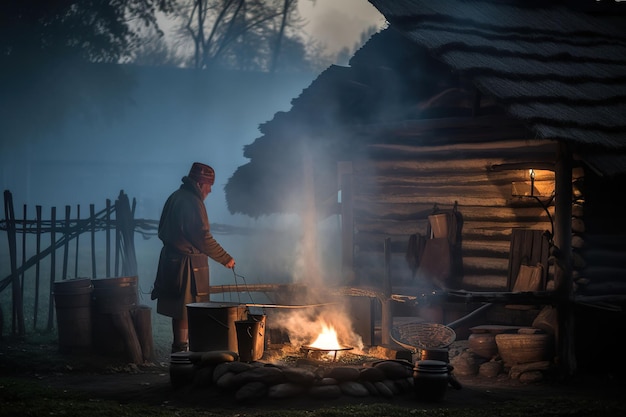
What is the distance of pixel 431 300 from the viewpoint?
1014cm

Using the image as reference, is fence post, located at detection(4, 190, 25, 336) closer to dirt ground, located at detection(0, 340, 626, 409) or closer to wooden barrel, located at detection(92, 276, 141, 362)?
dirt ground, located at detection(0, 340, 626, 409)

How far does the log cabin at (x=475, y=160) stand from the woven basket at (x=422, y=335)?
35 cm

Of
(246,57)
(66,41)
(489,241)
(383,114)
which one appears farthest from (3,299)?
(246,57)

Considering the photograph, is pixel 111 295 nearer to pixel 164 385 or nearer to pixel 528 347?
pixel 164 385

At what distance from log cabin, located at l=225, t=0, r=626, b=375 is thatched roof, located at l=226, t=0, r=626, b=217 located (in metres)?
0.03

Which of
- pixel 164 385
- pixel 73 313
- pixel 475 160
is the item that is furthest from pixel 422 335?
pixel 73 313

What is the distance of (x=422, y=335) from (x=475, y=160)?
2769 mm

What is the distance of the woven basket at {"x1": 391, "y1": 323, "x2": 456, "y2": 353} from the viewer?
10.3m

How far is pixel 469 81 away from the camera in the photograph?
1116cm

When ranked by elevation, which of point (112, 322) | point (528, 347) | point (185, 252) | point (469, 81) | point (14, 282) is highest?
point (469, 81)

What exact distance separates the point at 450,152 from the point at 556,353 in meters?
3.44

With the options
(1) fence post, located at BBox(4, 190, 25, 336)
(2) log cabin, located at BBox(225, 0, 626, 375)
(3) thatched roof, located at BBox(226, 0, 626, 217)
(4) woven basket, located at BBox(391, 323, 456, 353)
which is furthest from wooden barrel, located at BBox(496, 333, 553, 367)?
(1) fence post, located at BBox(4, 190, 25, 336)

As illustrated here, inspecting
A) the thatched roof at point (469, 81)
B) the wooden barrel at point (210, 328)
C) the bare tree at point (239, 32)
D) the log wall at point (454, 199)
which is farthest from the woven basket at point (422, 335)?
the bare tree at point (239, 32)

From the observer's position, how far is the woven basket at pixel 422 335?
10.3 meters
